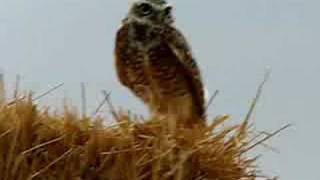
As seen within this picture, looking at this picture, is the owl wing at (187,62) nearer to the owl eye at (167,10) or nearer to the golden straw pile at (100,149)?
the owl eye at (167,10)

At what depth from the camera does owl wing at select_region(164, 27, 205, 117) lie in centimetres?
138

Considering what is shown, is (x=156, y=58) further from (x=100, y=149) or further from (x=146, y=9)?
(x=100, y=149)

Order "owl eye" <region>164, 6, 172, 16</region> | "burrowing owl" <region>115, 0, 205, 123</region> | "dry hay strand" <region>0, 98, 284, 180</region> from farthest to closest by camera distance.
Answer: "owl eye" <region>164, 6, 172, 16</region>
"burrowing owl" <region>115, 0, 205, 123</region>
"dry hay strand" <region>0, 98, 284, 180</region>

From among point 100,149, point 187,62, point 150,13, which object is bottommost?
point 100,149

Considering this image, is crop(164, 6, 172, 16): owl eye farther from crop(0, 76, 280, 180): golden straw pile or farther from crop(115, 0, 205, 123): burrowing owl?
crop(0, 76, 280, 180): golden straw pile

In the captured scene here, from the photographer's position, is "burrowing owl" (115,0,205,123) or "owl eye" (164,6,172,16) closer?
"burrowing owl" (115,0,205,123)

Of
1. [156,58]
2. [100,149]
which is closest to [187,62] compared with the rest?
[156,58]

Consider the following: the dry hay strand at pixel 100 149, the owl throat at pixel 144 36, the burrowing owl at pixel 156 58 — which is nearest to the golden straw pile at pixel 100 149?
the dry hay strand at pixel 100 149

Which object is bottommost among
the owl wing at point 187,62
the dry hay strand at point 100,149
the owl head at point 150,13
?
the dry hay strand at point 100,149

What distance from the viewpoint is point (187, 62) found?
4.55 ft

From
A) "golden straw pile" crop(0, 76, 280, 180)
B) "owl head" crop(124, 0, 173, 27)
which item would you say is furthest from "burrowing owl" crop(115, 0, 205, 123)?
"golden straw pile" crop(0, 76, 280, 180)

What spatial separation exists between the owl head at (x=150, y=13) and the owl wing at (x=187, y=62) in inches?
1.6

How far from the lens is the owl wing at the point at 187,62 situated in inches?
54.4

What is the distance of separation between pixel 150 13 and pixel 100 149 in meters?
0.63
